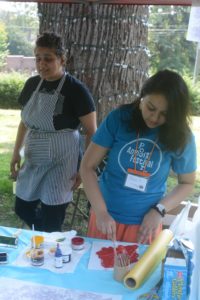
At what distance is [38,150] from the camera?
7.16 ft

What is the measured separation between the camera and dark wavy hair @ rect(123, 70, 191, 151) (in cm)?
149

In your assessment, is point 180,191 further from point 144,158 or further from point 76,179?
point 76,179

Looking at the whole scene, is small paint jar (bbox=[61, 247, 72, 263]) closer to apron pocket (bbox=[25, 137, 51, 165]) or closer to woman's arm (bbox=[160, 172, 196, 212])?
woman's arm (bbox=[160, 172, 196, 212])

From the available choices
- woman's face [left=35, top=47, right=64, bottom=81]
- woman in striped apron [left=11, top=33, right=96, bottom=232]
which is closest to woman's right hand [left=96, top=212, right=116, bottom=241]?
woman in striped apron [left=11, top=33, right=96, bottom=232]

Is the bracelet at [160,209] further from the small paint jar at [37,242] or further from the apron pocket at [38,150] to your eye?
the apron pocket at [38,150]

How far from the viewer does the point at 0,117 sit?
966 cm

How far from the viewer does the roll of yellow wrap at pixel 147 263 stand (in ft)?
4.11

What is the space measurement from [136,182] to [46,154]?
741 millimetres

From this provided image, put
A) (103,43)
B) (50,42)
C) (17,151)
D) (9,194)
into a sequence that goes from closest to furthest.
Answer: (50,42) → (17,151) → (103,43) → (9,194)

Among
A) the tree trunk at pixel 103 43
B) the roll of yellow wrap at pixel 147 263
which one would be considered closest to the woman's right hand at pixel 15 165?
the tree trunk at pixel 103 43

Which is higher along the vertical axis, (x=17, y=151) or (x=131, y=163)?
(x=131, y=163)

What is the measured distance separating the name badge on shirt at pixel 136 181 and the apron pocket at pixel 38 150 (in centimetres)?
70

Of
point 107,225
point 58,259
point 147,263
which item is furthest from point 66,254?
point 147,263

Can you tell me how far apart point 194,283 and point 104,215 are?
417 millimetres
